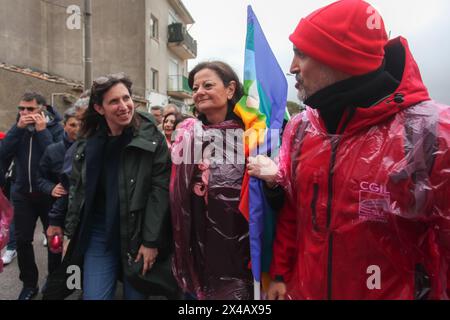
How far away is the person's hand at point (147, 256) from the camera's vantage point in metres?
1.92

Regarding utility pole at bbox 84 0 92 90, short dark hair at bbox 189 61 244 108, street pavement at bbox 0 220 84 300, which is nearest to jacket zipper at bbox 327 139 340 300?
short dark hair at bbox 189 61 244 108

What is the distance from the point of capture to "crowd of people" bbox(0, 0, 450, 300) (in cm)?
109

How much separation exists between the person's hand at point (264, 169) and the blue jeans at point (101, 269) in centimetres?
114

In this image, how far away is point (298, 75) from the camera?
51.6 inches

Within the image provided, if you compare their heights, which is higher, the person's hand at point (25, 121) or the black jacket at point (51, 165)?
the person's hand at point (25, 121)

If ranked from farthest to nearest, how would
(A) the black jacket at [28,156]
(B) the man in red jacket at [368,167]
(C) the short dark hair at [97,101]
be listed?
(A) the black jacket at [28,156] < (C) the short dark hair at [97,101] < (B) the man in red jacket at [368,167]

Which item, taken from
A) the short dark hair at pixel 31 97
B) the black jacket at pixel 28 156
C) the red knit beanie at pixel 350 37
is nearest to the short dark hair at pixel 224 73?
the red knit beanie at pixel 350 37

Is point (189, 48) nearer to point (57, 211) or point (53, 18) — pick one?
point (53, 18)

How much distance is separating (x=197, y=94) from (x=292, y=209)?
0.89 m

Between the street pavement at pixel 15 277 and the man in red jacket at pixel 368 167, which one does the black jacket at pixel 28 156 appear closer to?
the street pavement at pixel 15 277

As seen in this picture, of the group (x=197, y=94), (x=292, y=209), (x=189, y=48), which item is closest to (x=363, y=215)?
(x=292, y=209)

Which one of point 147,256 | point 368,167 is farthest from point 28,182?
point 368,167

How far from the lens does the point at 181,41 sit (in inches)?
734

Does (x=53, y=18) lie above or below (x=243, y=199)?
above
